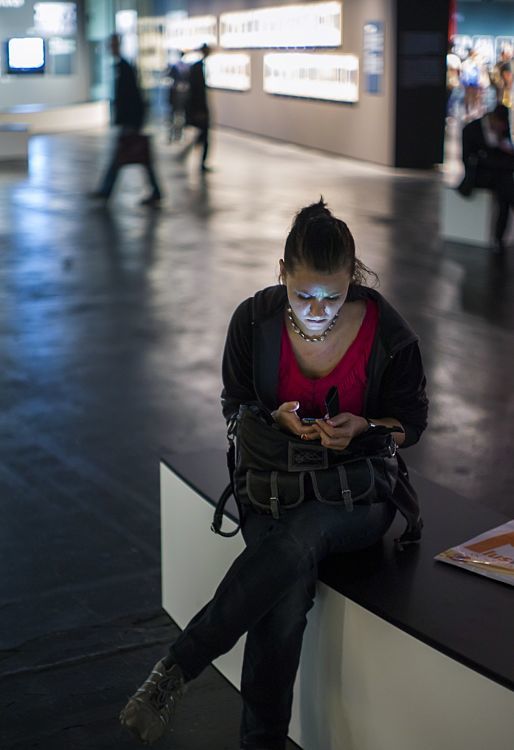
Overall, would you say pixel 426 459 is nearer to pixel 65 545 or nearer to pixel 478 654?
pixel 65 545

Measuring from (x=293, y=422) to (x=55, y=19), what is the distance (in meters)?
26.5

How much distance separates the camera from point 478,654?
2.34 meters

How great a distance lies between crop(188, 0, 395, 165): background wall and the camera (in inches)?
662

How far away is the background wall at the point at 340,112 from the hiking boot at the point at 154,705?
Answer: 48.5ft

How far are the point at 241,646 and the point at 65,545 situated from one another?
1.18 metres

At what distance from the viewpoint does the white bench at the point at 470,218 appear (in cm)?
1028

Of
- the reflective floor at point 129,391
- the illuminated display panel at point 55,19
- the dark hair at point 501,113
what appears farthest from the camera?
the illuminated display panel at point 55,19

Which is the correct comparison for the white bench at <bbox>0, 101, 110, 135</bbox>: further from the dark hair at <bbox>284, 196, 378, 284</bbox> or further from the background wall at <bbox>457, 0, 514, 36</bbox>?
the dark hair at <bbox>284, 196, 378, 284</bbox>

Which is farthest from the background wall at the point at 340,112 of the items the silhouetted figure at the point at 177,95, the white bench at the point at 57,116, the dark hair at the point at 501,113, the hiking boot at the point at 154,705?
the hiking boot at the point at 154,705

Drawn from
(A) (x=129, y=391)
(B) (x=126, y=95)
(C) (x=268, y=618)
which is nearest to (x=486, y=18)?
(B) (x=126, y=95)

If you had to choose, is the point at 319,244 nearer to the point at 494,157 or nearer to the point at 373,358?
the point at 373,358

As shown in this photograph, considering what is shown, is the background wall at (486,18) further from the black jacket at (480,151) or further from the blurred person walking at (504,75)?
the black jacket at (480,151)

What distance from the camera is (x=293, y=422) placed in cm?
275

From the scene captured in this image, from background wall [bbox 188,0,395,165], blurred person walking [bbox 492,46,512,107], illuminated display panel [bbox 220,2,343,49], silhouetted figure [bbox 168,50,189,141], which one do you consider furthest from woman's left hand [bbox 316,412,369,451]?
silhouetted figure [bbox 168,50,189,141]
